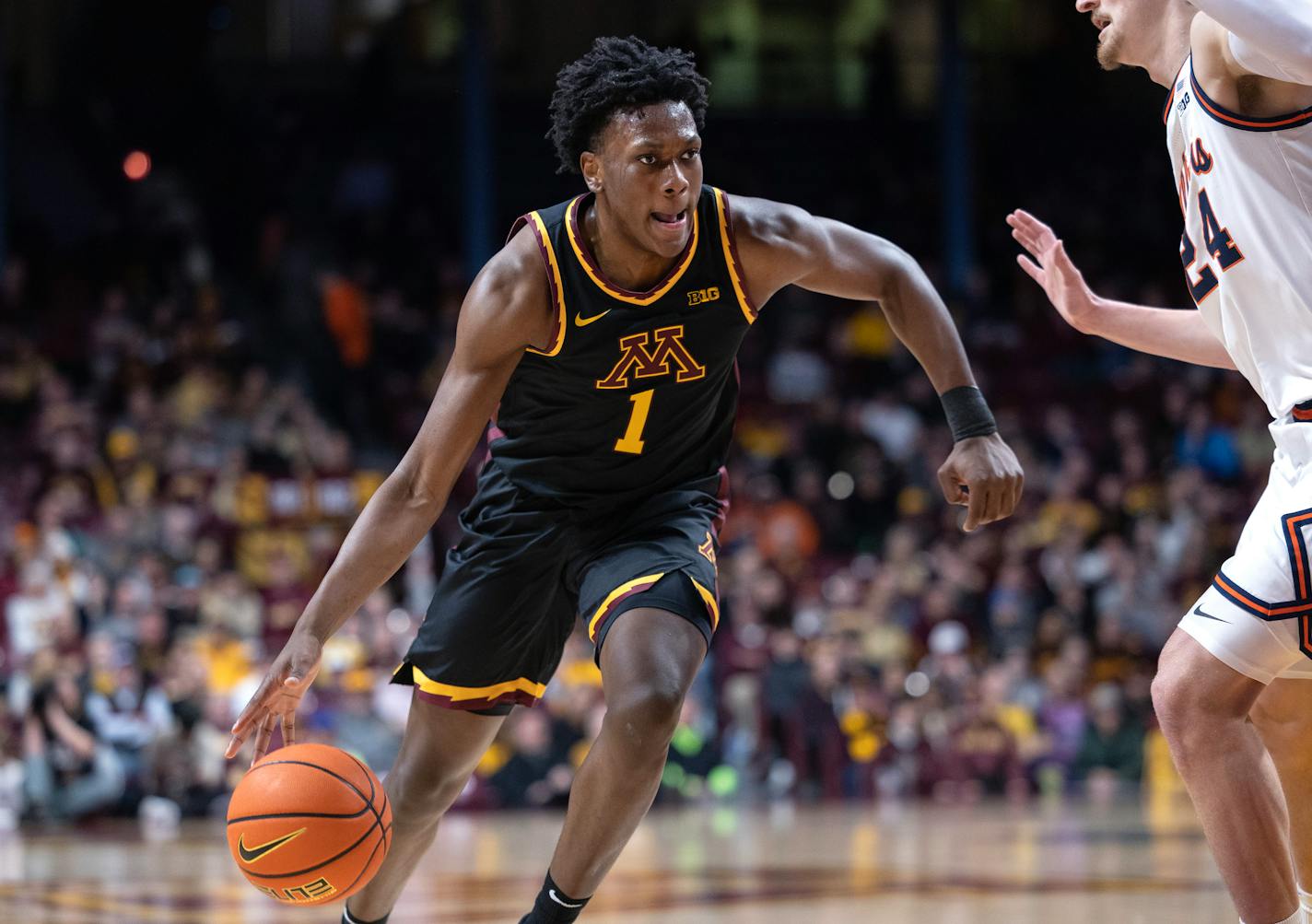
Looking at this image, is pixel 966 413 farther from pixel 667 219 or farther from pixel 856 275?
pixel 667 219

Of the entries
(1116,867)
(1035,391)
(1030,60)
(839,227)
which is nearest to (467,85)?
(1035,391)

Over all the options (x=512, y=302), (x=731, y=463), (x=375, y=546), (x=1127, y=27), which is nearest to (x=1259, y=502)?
(x=1127, y=27)

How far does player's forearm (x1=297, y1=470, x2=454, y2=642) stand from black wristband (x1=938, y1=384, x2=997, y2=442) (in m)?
1.29

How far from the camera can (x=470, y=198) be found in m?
16.8

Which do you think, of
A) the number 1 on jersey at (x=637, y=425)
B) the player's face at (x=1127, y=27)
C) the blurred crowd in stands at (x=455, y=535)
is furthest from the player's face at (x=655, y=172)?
the blurred crowd in stands at (x=455, y=535)

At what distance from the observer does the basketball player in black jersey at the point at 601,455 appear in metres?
4.20

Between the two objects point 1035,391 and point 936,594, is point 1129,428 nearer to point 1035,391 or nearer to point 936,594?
point 1035,391

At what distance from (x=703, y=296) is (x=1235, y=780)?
1.77 metres

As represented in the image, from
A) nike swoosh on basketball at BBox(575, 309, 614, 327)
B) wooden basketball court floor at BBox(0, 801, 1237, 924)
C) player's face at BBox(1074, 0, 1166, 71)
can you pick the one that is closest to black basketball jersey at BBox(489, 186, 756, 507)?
nike swoosh on basketball at BBox(575, 309, 614, 327)

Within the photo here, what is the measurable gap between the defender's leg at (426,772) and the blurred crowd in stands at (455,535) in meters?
6.59

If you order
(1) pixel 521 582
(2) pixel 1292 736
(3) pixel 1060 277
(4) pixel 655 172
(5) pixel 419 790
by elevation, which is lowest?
(5) pixel 419 790

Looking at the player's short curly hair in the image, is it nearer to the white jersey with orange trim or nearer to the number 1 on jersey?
the number 1 on jersey

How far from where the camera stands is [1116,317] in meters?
4.41

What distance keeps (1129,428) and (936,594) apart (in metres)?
3.47
